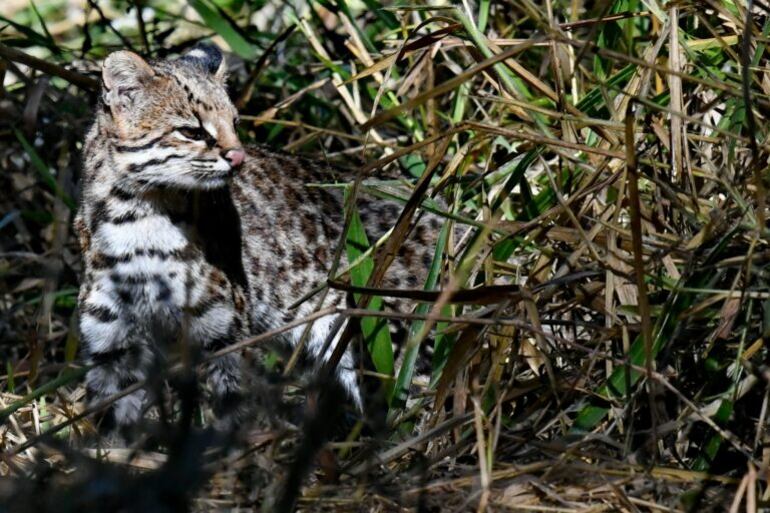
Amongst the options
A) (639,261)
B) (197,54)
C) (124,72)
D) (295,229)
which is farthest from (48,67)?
(639,261)

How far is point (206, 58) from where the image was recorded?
5.62m

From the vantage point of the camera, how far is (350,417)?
602cm

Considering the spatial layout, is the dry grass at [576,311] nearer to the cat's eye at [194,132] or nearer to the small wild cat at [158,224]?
the small wild cat at [158,224]

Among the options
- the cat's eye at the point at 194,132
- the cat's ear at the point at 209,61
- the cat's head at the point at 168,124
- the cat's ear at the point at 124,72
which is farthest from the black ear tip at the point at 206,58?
the cat's eye at the point at 194,132

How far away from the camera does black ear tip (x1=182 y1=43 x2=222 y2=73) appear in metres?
5.55

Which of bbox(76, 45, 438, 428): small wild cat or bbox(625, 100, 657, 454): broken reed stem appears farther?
bbox(76, 45, 438, 428): small wild cat

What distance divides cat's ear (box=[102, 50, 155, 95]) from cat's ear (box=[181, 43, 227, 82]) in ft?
0.96

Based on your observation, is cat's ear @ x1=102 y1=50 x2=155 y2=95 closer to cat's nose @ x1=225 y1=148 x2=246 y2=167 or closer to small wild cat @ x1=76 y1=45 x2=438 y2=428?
small wild cat @ x1=76 y1=45 x2=438 y2=428

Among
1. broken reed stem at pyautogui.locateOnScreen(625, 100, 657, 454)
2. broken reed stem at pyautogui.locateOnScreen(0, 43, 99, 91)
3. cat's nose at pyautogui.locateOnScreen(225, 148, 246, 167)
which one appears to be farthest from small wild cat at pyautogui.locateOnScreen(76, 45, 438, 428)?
broken reed stem at pyautogui.locateOnScreen(625, 100, 657, 454)

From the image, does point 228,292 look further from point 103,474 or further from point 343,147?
point 103,474

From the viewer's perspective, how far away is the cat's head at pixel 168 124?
197 inches

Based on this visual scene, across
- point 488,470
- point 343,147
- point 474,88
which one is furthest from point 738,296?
point 343,147

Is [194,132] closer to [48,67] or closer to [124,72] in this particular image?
[124,72]

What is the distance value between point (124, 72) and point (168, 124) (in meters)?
0.32
